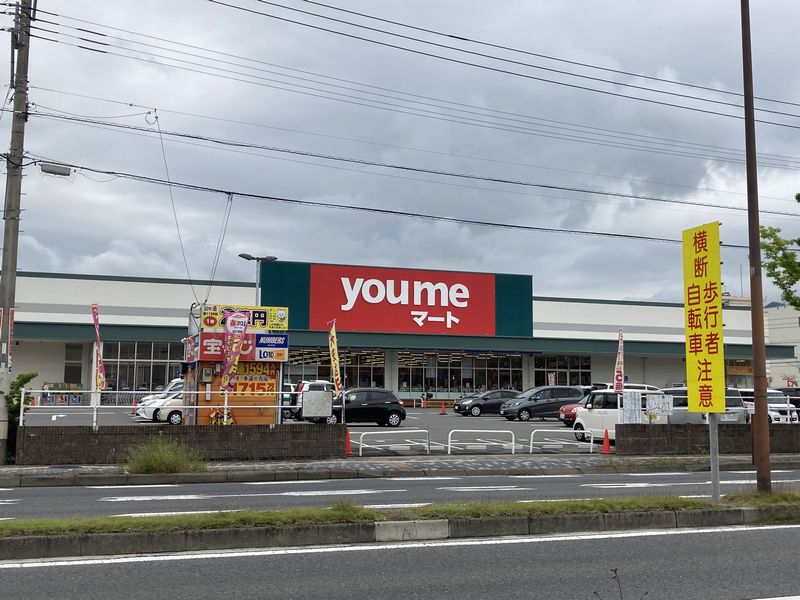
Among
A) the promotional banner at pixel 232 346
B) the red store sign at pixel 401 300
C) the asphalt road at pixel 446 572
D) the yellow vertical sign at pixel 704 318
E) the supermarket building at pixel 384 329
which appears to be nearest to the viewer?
the asphalt road at pixel 446 572

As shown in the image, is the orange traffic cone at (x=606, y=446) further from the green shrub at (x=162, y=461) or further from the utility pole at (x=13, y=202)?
the utility pole at (x=13, y=202)

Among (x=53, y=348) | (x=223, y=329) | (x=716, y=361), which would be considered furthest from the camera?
(x=53, y=348)

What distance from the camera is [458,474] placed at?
16875 mm

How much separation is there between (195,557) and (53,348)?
42.3 metres

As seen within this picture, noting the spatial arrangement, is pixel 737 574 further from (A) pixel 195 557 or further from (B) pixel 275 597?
(A) pixel 195 557

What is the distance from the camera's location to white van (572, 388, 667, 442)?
2270 cm

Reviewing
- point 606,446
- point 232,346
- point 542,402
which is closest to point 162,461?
point 232,346

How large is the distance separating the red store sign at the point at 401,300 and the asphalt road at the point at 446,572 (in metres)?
40.4

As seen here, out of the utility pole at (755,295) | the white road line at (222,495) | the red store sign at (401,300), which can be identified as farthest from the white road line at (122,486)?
the red store sign at (401,300)

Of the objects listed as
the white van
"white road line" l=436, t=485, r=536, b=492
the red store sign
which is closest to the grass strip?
"white road line" l=436, t=485, r=536, b=492

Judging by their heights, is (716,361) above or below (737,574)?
above

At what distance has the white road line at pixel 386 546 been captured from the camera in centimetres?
742

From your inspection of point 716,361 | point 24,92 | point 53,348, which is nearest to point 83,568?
point 716,361

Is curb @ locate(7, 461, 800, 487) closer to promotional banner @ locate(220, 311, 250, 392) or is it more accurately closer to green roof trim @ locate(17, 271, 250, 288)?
promotional banner @ locate(220, 311, 250, 392)
